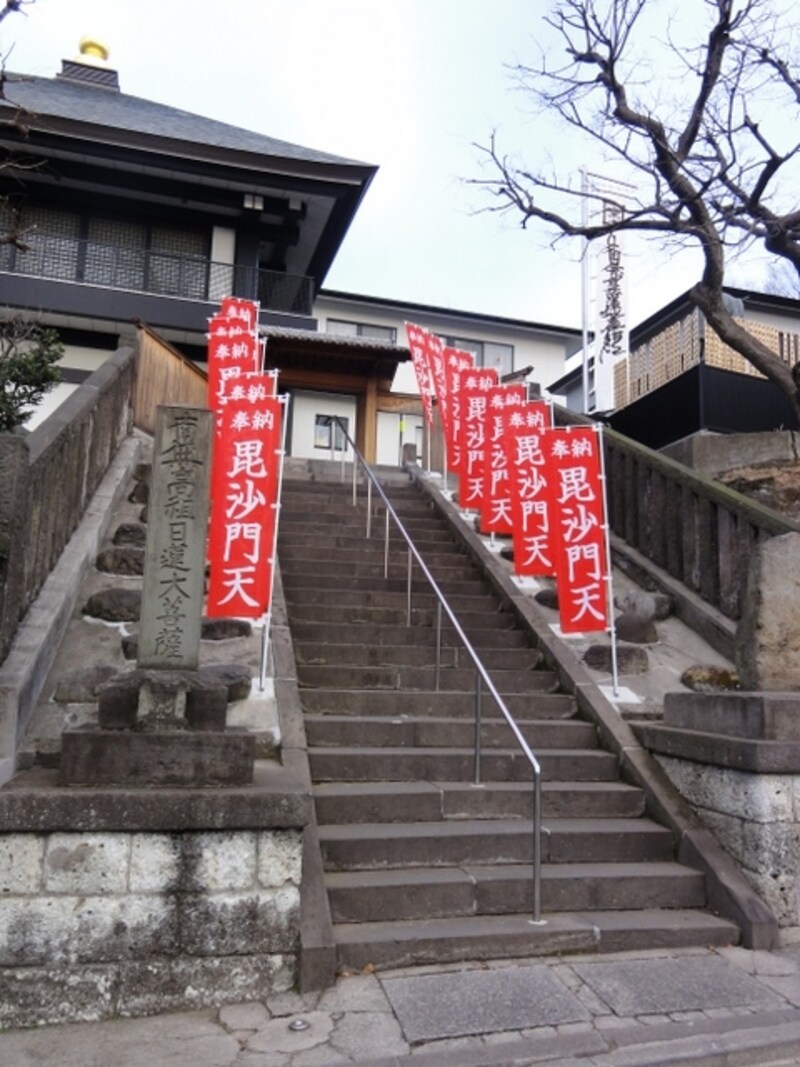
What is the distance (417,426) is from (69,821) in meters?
17.8

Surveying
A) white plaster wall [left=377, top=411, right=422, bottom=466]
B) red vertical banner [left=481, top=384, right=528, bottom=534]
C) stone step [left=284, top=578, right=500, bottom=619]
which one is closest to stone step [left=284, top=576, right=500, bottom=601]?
stone step [left=284, top=578, right=500, bottom=619]

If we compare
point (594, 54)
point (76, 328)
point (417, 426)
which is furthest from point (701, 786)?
point (417, 426)

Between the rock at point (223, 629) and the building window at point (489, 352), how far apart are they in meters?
19.7

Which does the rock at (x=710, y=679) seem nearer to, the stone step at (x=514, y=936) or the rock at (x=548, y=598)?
the rock at (x=548, y=598)

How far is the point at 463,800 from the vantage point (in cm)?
539

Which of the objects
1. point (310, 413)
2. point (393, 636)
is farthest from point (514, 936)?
point (310, 413)

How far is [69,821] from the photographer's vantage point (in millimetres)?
3711

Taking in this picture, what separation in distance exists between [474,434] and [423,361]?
2422mm

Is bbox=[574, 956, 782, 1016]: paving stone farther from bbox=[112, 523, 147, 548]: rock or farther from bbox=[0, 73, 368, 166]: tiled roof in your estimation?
bbox=[0, 73, 368, 166]: tiled roof

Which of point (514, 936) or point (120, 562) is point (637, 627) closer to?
point (514, 936)

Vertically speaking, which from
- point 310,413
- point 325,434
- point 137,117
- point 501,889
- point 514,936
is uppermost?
point 137,117

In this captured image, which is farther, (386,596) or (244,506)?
(386,596)

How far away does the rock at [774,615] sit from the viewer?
5.08 metres

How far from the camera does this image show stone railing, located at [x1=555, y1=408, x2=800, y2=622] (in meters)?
8.00
